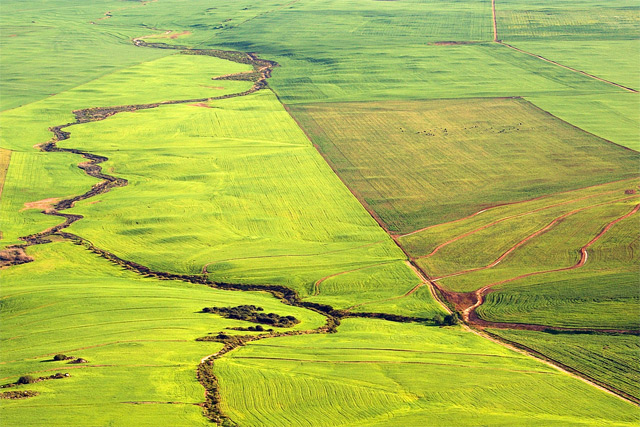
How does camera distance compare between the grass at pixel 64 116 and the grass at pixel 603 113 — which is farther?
the grass at pixel 603 113

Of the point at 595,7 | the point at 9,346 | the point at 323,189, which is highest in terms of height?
the point at 595,7

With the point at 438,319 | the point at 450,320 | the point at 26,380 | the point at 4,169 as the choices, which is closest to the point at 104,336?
the point at 26,380

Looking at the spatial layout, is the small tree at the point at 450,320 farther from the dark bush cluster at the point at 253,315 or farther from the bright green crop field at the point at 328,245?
the dark bush cluster at the point at 253,315

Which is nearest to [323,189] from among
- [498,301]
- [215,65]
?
[498,301]

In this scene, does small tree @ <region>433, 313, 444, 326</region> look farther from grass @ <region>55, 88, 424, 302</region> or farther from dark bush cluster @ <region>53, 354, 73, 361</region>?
dark bush cluster @ <region>53, 354, 73, 361</region>

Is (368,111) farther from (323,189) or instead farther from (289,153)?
(323,189)

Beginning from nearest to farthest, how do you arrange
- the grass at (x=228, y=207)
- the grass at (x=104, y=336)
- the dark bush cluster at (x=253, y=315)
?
the grass at (x=104, y=336)
the dark bush cluster at (x=253, y=315)
the grass at (x=228, y=207)

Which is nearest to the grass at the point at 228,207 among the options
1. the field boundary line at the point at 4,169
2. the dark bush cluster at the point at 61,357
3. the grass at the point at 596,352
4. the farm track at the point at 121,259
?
the farm track at the point at 121,259

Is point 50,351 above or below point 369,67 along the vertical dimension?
below
